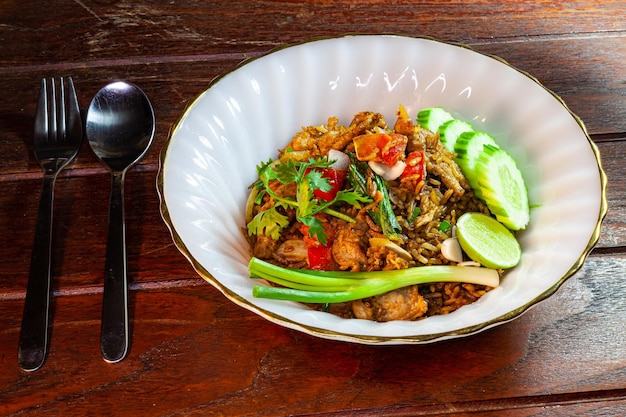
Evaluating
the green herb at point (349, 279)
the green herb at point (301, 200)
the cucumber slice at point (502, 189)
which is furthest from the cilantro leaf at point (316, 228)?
the cucumber slice at point (502, 189)

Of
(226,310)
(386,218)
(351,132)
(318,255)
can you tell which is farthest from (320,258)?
(351,132)

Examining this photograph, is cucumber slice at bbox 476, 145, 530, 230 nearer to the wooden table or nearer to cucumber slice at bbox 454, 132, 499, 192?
cucumber slice at bbox 454, 132, 499, 192

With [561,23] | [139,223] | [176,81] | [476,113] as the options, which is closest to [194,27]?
[176,81]

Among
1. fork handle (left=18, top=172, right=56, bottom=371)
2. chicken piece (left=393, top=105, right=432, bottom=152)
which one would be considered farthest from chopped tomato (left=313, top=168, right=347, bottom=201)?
fork handle (left=18, top=172, right=56, bottom=371)

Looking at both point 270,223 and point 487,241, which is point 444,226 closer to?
point 487,241

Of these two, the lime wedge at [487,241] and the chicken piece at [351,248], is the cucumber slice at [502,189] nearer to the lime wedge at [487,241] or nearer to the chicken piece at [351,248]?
the lime wedge at [487,241]

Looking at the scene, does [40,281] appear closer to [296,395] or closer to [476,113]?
[296,395]
